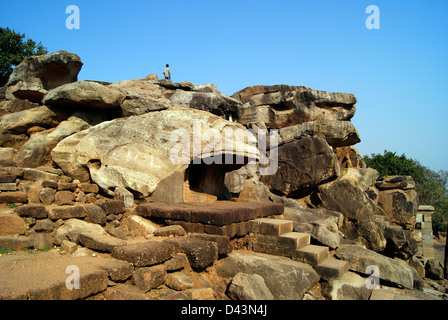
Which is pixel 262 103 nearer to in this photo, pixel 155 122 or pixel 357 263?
pixel 155 122

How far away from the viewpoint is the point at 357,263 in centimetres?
539

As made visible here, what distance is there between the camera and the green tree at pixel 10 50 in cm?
1998

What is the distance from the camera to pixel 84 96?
6.80 metres

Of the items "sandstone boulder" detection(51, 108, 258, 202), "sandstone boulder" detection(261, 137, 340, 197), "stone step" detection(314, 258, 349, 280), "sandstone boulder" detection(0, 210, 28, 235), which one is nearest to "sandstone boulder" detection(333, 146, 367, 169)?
"sandstone boulder" detection(261, 137, 340, 197)

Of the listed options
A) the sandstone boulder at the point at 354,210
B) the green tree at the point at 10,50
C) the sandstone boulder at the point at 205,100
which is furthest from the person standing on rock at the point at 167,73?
the green tree at the point at 10,50

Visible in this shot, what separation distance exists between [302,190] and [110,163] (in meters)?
6.77

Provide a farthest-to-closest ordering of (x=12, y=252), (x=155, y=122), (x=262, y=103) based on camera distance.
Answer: (x=262, y=103)
(x=155, y=122)
(x=12, y=252)

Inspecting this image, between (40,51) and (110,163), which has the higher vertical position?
(40,51)

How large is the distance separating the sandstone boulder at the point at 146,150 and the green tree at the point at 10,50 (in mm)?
17818

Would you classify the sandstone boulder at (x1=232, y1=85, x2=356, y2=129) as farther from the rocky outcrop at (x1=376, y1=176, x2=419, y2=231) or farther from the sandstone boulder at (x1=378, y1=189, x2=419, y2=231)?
the sandstone boulder at (x1=378, y1=189, x2=419, y2=231)

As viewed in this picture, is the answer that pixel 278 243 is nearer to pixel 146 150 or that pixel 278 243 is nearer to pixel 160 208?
pixel 160 208
